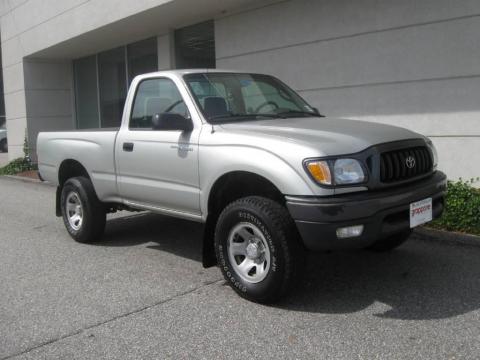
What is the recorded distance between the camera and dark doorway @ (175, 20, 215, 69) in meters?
11.3

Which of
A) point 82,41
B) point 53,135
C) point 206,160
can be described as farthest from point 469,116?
point 82,41

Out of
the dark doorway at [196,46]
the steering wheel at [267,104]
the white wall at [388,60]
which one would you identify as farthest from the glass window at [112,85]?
the steering wheel at [267,104]

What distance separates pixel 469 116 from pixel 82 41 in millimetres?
10361

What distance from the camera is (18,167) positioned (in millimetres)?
15992

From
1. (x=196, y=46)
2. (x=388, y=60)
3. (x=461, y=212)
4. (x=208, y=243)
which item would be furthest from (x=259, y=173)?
(x=196, y=46)

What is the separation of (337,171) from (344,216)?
0.33m

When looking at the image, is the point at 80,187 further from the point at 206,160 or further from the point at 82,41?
the point at 82,41

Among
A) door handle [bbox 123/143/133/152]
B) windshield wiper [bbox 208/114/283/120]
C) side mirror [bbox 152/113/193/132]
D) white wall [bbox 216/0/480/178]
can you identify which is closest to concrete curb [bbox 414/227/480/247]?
white wall [bbox 216/0/480/178]

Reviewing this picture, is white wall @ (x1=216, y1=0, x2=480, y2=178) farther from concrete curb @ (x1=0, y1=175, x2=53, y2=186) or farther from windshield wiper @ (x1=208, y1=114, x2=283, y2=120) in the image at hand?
concrete curb @ (x1=0, y1=175, x2=53, y2=186)

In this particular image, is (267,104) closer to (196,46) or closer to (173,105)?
(173,105)

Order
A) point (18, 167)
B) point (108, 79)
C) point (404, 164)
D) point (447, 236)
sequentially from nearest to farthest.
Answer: point (404, 164) < point (447, 236) < point (108, 79) < point (18, 167)

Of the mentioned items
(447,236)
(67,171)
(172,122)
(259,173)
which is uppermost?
(172,122)

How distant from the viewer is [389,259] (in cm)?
529

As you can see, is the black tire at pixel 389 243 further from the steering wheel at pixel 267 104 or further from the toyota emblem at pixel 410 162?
the steering wheel at pixel 267 104
